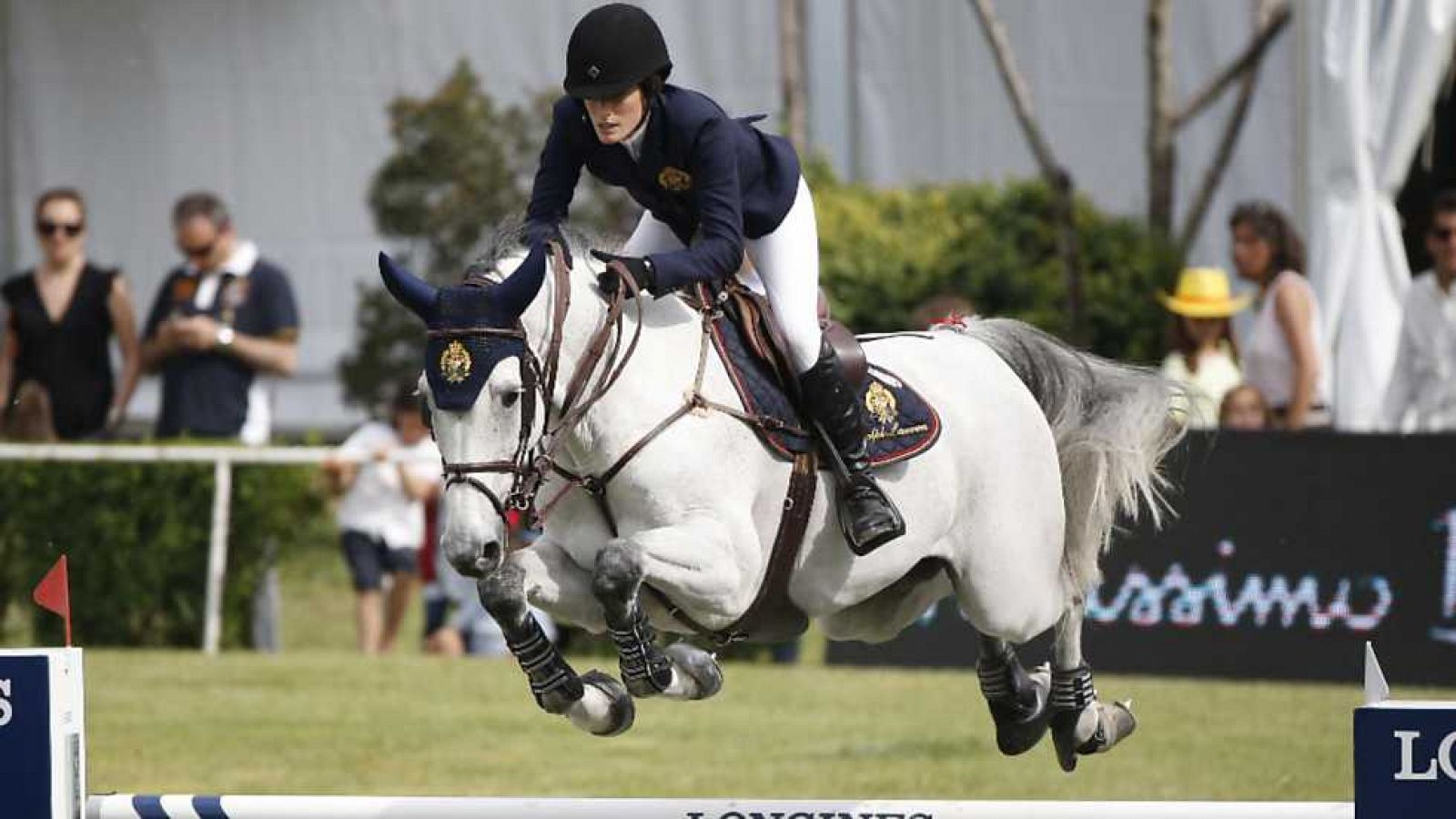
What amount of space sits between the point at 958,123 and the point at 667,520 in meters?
12.9

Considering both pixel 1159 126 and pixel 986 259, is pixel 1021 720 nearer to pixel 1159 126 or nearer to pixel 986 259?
pixel 986 259

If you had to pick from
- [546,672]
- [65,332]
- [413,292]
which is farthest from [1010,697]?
[65,332]

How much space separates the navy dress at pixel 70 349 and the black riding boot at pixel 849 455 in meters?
6.55

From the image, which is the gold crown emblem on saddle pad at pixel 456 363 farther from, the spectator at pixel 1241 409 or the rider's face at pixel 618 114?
the spectator at pixel 1241 409

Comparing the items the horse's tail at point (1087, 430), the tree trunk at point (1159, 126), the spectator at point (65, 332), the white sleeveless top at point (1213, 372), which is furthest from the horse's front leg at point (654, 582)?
the tree trunk at point (1159, 126)

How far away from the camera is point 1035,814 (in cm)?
552

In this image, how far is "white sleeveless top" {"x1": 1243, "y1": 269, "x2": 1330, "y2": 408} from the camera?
11.0 meters

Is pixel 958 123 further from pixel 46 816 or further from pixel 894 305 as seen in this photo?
pixel 46 816

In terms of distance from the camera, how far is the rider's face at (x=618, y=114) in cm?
574

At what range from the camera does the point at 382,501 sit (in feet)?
38.6

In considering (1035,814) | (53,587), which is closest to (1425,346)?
(1035,814)

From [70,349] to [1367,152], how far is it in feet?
19.4

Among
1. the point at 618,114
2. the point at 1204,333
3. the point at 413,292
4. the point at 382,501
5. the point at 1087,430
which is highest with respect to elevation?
the point at 618,114

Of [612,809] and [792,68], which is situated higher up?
[792,68]
